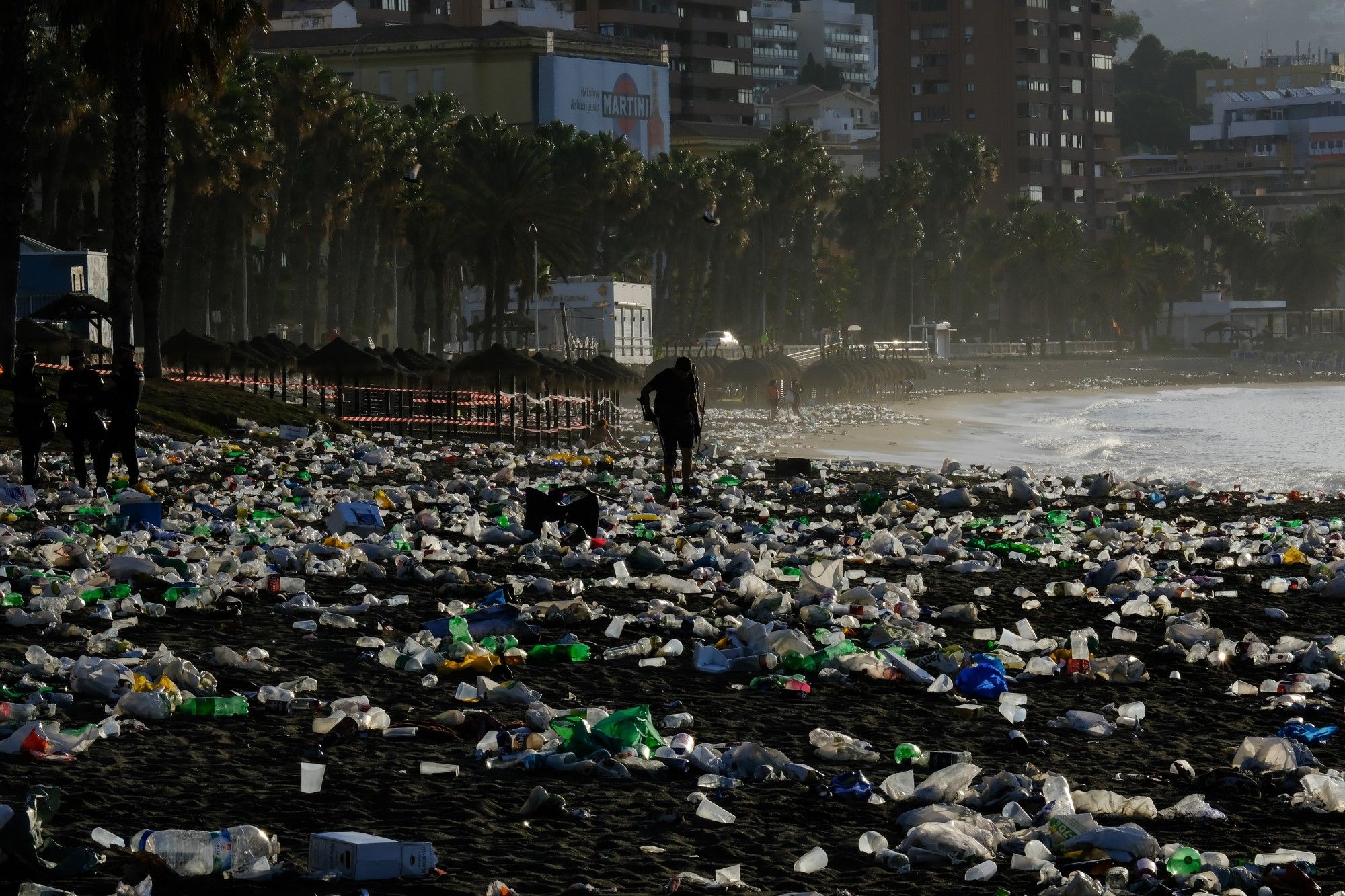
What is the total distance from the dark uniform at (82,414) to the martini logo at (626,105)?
9142cm

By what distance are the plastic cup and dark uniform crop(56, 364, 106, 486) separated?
10434mm

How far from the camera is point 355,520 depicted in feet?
43.7

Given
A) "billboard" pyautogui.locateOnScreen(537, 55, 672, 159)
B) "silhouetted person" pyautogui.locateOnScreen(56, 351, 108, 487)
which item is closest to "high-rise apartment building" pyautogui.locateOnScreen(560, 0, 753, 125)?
"billboard" pyautogui.locateOnScreen(537, 55, 672, 159)

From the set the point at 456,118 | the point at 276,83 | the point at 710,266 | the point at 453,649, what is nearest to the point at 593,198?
the point at 456,118

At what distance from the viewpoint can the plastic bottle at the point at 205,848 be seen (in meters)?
5.09

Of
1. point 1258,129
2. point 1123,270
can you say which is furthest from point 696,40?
point 1258,129

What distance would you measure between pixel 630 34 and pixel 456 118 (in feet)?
220

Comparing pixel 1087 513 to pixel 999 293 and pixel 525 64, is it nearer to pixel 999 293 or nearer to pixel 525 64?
pixel 525 64

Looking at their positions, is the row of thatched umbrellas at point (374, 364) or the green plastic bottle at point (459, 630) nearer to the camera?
the green plastic bottle at point (459, 630)

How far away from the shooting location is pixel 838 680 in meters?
8.30

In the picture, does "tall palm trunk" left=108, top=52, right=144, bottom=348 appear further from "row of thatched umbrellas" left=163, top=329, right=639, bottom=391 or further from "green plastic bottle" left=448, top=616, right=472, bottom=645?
"green plastic bottle" left=448, top=616, right=472, bottom=645

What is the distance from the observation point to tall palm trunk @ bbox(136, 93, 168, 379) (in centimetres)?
2909

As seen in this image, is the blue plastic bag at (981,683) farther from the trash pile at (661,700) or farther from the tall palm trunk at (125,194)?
the tall palm trunk at (125,194)

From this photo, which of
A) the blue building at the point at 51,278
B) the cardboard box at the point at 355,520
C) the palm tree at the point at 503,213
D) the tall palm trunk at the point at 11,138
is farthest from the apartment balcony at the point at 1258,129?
the cardboard box at the point at 355,520
